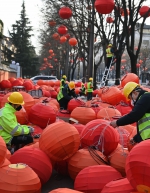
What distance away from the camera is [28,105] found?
8.70m

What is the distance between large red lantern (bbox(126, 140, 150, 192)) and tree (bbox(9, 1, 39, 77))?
55496 mm

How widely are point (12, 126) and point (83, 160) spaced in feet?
5.86

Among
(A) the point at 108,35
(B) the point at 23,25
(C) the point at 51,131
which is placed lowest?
(C) the point at 51,131

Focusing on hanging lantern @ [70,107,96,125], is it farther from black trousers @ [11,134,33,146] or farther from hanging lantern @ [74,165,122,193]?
hanging lantern @ [74,165,122,193]

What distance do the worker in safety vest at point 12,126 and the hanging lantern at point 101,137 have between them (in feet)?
4.30

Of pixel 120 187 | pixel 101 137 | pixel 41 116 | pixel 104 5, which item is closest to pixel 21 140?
pixel 41 116

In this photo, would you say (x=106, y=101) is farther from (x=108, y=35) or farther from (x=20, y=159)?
(x=108, y=35)

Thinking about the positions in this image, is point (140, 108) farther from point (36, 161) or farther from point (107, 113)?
point (107, 113)

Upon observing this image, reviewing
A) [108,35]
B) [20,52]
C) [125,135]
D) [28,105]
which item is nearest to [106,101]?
[28,105]

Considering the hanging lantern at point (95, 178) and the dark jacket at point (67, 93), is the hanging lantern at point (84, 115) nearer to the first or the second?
the hanging lantern at point (95, 178)

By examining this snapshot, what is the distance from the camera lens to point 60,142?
5.22 meters

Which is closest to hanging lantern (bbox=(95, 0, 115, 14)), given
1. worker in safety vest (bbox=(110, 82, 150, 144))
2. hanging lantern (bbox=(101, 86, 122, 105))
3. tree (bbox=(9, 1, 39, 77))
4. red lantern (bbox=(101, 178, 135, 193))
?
hanging lantern (bbox=(101, 86, 122, 105))

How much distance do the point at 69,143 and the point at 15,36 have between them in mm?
59144

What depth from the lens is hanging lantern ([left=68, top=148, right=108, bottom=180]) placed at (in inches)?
203
